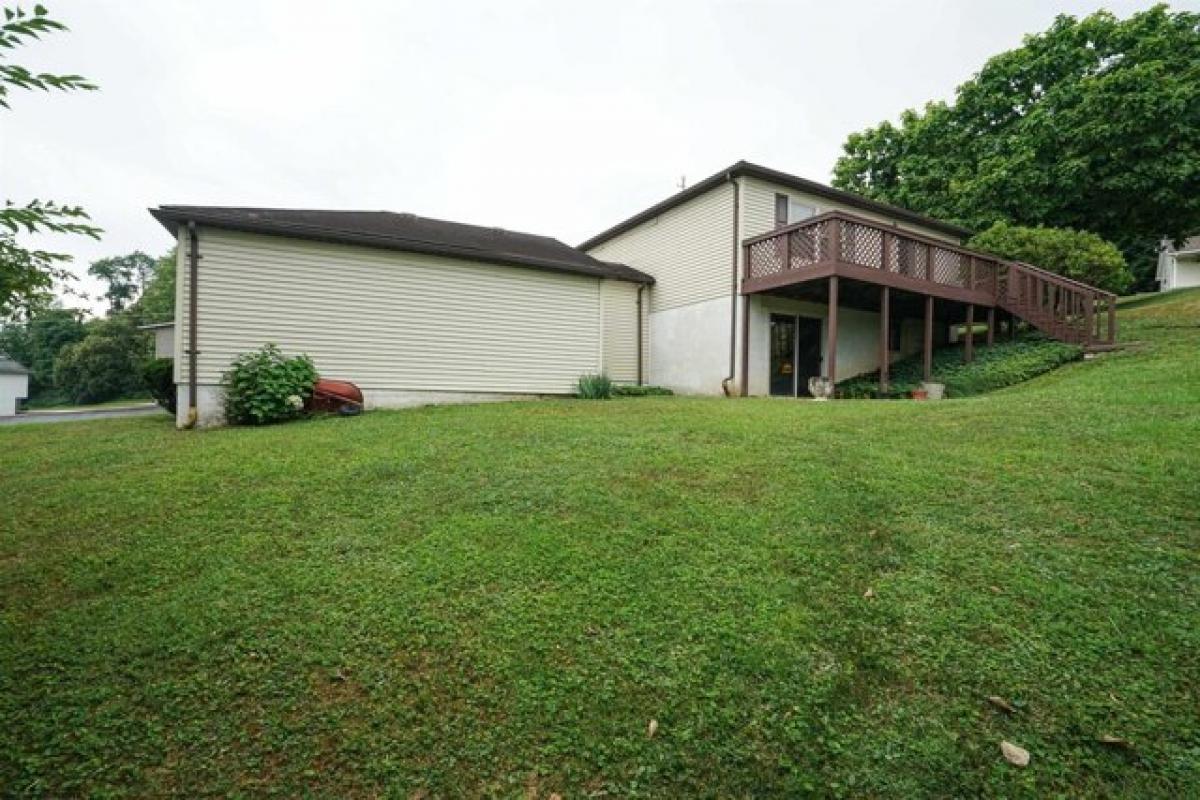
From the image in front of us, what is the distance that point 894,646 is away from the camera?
2.46 metres

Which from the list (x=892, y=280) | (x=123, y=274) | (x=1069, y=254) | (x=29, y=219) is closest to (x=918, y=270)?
(x=892, y=280)

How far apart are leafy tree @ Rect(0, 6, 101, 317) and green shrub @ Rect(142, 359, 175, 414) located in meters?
10.5

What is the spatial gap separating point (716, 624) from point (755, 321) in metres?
10.7

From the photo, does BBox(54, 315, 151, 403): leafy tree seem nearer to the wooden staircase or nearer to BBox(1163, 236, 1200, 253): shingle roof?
the wooden staircase

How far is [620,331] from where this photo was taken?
45.5 ft

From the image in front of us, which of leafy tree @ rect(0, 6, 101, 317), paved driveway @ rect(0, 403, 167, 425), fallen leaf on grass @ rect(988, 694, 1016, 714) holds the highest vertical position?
leafy tree @ rect(0, 6, 101, 317)

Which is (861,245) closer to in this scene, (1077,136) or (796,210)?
(796,210)

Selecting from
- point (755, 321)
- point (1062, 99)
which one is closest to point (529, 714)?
point (755, 321)

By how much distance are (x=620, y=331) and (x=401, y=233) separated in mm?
5878

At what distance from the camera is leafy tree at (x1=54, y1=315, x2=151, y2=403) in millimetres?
33219

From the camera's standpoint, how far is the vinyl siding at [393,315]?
875 cm

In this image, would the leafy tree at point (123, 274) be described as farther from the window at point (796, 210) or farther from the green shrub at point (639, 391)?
the window at point (796, 210)

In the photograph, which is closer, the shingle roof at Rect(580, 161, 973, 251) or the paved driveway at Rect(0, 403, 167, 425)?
the shingle roof at Rect(580, 161, 973, 251)

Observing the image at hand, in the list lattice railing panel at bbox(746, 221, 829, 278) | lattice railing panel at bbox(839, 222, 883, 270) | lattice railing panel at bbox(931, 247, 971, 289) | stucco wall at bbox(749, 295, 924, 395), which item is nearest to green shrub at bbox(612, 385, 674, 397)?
stucco wall at bbox(749, 295, 924, 395)
